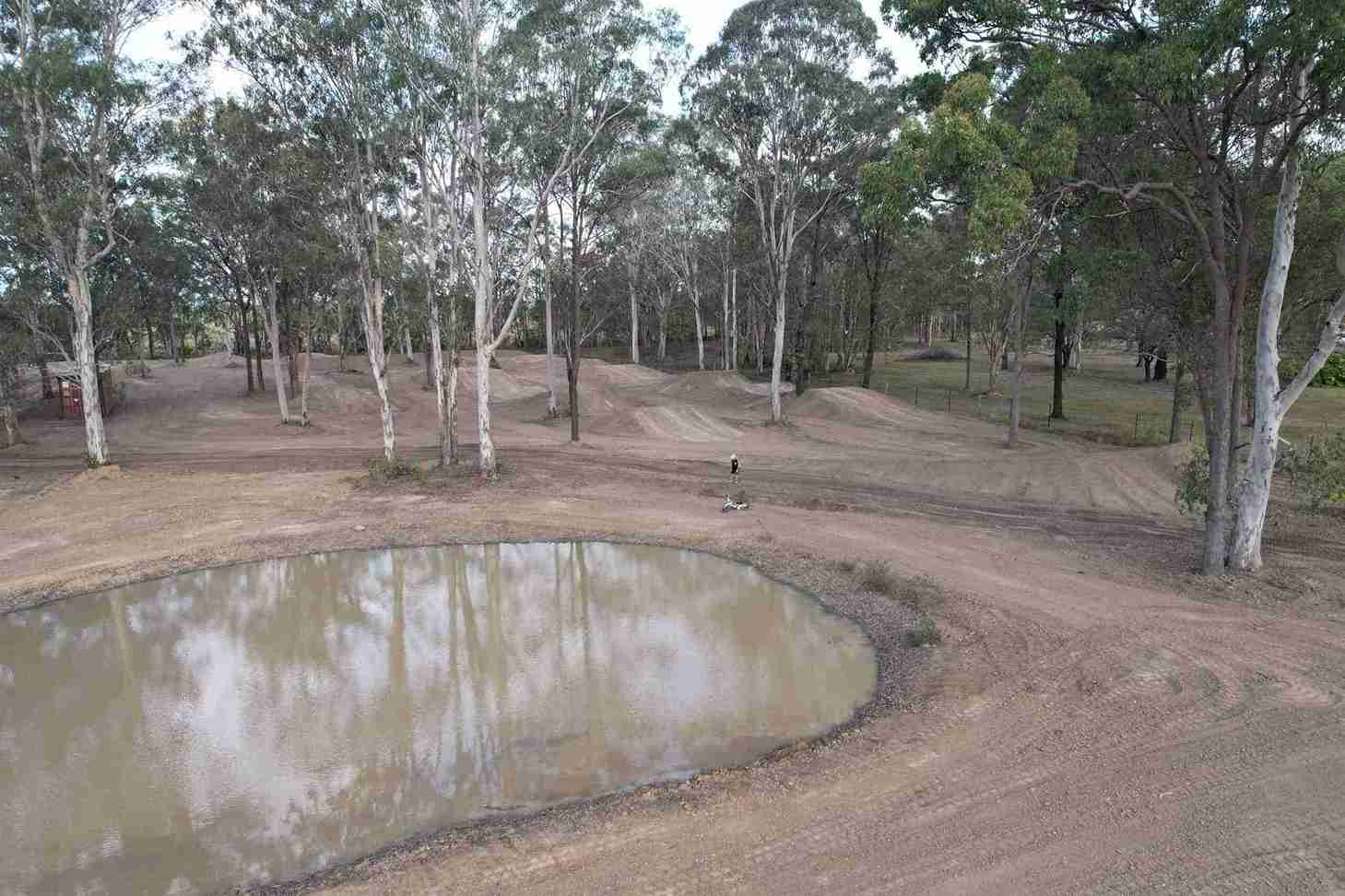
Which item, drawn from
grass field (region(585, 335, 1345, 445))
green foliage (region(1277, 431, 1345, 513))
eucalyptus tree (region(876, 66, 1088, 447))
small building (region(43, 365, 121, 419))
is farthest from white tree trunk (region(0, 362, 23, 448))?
green foliage (region(1277, 431, 1345, 513))

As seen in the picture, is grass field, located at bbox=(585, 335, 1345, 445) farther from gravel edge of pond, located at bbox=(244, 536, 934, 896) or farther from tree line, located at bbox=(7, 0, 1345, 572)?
gravel edge of pond, located at bbox=(244, 536, 934, 896)

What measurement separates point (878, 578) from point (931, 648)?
258cm

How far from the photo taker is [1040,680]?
360 inches

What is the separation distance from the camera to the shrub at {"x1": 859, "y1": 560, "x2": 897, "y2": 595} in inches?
499

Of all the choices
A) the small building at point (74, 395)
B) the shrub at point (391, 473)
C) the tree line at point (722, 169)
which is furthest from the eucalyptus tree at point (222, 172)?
the shrub at point (391, 473)

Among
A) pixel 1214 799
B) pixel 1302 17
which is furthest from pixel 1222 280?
pixel 1214 799

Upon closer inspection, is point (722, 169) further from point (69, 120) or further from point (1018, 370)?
point (69, 120)

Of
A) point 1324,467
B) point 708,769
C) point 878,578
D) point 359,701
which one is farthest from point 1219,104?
point 359,701

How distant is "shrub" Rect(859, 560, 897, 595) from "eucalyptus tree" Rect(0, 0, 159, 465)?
22.0 metres

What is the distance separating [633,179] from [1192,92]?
17.1m

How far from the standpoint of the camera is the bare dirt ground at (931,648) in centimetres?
602

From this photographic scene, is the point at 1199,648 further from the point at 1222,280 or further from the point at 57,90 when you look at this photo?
the point at 57,90

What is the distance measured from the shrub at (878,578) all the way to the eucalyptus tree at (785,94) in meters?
18.1

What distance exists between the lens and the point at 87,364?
22.9m
